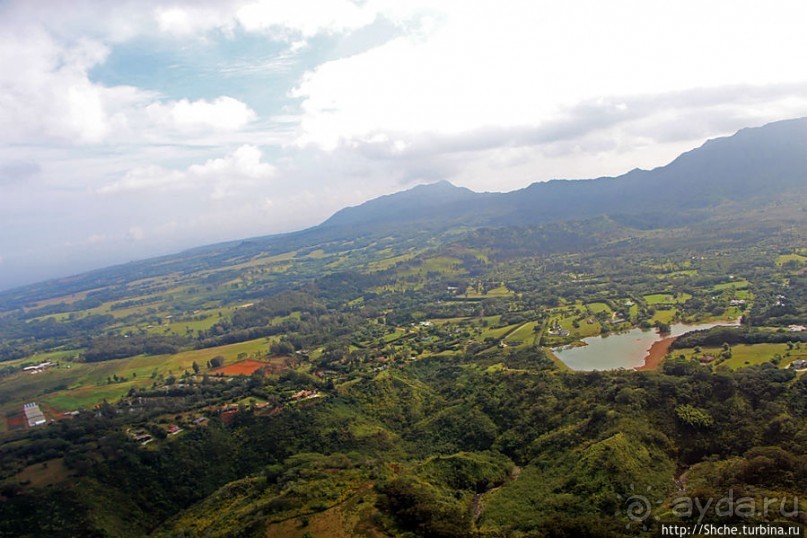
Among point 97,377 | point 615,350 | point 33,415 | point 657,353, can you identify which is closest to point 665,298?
point 615,350

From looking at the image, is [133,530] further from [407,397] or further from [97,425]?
[407,397]

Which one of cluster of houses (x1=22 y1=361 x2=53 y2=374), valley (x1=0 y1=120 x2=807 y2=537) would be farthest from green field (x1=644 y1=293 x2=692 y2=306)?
cluster of houses (x1=22 y1=361 x2=53 y2=374)

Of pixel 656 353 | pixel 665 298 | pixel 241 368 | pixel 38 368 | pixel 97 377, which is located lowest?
pixel 665 298

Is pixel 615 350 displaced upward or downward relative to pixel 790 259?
downward

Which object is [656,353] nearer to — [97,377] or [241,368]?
[241,368]

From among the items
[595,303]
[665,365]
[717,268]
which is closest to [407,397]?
[665,365]

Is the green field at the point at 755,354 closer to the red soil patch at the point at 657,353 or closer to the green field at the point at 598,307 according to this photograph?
the red soil patch at the point at 657,353

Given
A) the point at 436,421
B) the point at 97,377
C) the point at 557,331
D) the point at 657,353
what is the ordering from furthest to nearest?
the point at 97,377
the point at 557,331
the point at 657,353
the point at 436,421

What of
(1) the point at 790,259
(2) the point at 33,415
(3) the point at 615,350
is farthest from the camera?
(1) the point at 790,259
